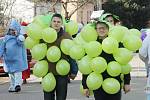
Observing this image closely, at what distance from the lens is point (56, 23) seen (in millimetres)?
7992

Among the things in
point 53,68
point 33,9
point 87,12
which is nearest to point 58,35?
point 53,68

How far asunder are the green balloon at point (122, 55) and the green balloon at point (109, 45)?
0.24ft

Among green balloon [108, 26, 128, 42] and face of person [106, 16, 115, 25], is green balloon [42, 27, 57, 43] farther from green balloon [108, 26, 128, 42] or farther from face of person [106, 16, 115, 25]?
green balloon [108, 26, 128, 42]

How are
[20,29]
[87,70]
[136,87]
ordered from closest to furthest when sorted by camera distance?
[87,70] → [20,29] → [136,87]

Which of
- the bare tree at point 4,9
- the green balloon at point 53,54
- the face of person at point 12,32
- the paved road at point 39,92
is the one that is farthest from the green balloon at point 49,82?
the bare tree at point 4,9

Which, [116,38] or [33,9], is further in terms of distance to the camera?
[33,9]

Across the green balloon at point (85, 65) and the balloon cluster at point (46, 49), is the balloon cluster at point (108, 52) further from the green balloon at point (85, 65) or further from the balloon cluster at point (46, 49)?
the balloon cluster at point (46, 49)

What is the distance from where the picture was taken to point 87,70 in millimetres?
7039

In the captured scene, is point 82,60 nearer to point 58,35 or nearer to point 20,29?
point 58,35

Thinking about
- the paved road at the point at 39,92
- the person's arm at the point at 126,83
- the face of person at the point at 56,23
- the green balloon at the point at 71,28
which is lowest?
the paved road at the point at 39,92

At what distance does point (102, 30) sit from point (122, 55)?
0.44 meters

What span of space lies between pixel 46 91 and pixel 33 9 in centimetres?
4353

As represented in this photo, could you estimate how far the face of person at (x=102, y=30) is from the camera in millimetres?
7043

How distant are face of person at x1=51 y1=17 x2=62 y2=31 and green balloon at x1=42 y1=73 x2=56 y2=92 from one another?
73 centimetres
